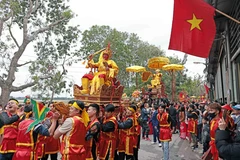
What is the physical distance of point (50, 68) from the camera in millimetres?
19672

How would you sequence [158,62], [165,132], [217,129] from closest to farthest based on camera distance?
[217,129] → [165,132] → [158,62]

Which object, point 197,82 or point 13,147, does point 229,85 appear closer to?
point 13,147

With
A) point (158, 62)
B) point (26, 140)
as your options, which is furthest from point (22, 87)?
point (26, 140)

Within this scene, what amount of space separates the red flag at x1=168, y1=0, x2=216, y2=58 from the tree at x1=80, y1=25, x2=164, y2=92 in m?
21.9

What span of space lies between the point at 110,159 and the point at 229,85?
6817 millimetres

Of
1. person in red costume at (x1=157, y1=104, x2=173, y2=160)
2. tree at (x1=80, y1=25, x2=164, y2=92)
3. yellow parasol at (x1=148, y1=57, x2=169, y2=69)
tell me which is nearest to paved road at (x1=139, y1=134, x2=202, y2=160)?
person in red costume at (x1=157, y1=104, x2=173, y2=160)

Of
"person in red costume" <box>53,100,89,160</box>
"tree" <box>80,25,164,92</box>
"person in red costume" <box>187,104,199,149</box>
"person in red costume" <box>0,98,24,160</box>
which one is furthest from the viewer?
"tree" <box>80,25,164,92</box>

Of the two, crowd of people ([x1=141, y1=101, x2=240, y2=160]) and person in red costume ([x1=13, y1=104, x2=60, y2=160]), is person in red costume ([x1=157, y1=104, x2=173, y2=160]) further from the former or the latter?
person in red costume ([x1=13, y1=104, x2=60, y2=160])

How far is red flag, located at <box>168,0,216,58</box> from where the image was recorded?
5.25 meters

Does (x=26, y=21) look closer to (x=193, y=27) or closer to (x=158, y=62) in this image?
(x=158, y=62)

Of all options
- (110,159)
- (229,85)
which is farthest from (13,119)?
(229,85)

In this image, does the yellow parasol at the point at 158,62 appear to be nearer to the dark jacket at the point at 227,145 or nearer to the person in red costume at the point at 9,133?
the person in red costume at the point at 9,133

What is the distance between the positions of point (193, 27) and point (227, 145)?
3222 mm

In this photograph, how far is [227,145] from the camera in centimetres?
271
